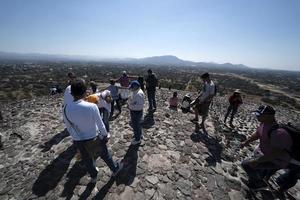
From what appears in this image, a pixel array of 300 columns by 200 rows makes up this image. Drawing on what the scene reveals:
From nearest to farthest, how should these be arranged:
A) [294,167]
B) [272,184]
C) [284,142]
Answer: [284,142]
[294,167]
[272,184]

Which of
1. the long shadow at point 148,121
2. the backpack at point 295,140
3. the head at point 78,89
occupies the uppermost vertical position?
the head at point 78,89

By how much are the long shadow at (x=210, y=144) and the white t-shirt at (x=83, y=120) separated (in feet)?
11.1

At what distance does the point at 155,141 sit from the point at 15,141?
483cm

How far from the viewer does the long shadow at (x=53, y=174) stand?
3418mm

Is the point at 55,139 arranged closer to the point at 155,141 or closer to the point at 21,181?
the point at 21,181

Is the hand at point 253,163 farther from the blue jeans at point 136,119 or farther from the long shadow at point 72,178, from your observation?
the long shadow at point 72,178

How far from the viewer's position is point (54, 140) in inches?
212

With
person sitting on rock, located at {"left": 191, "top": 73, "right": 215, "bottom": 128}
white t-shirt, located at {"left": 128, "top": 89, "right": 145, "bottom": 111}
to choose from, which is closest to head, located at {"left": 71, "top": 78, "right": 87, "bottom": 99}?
white t-shirt, located at {"left": 128, "top": 89, "right": 145, "bottom": 111}

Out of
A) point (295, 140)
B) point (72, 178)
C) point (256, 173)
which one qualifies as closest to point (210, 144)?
point (256, 173)

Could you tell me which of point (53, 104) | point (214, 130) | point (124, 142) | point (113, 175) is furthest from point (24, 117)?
point (214, 130)

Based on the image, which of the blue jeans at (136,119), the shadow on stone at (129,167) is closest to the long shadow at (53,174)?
the shadow on stone at (129,167)

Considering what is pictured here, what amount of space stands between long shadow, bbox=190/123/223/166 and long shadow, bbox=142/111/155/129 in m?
1.77

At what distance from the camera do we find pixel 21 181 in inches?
145

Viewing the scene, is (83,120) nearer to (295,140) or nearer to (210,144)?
(295,140)
